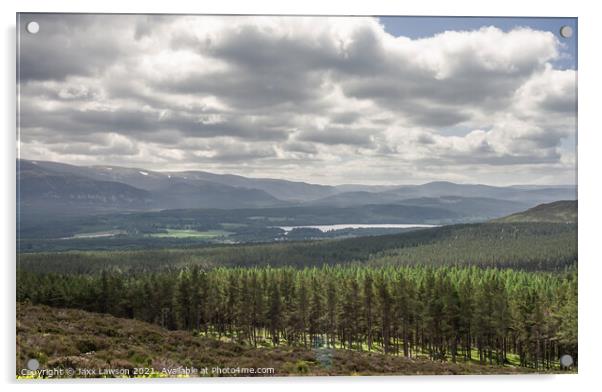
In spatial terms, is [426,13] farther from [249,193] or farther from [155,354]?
[155,354]

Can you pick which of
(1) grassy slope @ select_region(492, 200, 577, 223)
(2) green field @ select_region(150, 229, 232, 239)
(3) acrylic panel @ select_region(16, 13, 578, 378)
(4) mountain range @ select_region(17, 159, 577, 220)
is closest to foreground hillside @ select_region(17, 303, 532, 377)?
(3) acrylic panel @ select_region(16, 13, 578, 378)

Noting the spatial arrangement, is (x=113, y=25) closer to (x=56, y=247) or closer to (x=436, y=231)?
(x=56, y=247)

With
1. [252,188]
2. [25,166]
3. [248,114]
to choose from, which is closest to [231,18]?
[248,114]

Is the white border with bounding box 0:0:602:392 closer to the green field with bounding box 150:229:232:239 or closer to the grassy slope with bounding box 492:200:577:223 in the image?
the grassy slope with bounding box 492:200:577:223

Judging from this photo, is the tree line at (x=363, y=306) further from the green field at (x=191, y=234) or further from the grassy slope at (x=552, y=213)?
the grassy slope at (x=552, y=213)

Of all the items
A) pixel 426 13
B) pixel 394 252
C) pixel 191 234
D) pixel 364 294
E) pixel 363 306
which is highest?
pixel 426 13

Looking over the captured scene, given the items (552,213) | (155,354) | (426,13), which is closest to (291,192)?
(155,354)
